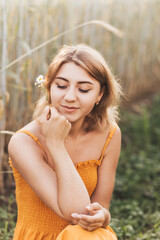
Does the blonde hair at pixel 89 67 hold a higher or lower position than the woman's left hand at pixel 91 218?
higher

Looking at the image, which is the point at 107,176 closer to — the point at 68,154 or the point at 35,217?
the point at 68,154

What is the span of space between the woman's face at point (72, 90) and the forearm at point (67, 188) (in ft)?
0.65

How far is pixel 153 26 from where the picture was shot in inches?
226

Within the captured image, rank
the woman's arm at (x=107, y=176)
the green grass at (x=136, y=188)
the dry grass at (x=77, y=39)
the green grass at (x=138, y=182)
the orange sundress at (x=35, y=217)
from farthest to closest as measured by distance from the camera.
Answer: the dry grass at (x=77, y=39) → the green grass at (x=138, y=182) → the green grass at (x=136, y=188) → the woman's arm at (x=107, y=176) → the orange sundress at (x=35, y=217)

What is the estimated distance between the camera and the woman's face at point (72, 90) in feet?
5.38

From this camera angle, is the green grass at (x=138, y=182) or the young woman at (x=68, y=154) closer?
the young woman at (x=68, y=154)

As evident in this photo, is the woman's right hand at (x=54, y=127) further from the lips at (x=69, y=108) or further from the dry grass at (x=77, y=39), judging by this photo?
the dry grass at (x=77, y=39)

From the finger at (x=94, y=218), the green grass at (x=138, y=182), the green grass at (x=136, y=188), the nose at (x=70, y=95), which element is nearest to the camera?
the finger at (x=94, y=218)

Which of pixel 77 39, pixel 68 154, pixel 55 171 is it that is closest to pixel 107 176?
pixel 68 154

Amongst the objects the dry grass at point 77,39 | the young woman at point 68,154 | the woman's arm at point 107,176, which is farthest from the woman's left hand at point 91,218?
the dry grass at point 77,39

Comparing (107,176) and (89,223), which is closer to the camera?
(89,223)

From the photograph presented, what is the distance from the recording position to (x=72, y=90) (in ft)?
5.34

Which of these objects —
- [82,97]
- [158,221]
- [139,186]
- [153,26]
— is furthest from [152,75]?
[82,97]

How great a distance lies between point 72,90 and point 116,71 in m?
3.44
